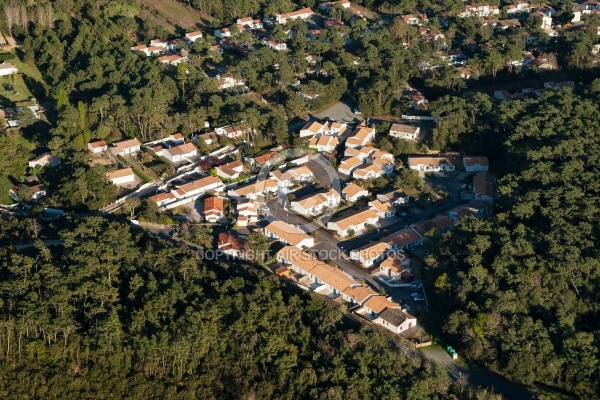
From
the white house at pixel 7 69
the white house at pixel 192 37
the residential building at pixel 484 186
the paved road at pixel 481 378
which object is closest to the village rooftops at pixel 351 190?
the residential building at pixel 484 186

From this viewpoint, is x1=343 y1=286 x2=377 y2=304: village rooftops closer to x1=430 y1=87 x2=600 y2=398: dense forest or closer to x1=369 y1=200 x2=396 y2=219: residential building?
x1=430 y1=87 x2=600 y2=398: dense forest

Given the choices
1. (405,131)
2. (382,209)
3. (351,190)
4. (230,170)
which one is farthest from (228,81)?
(382,209)

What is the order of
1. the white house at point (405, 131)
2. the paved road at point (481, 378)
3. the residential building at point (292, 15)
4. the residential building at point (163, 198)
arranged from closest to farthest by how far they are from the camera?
the paved road at point (481, 378) < the residential building at point (163, 198) < the white house at point (405, 131) < the residential building at point (292, 15)

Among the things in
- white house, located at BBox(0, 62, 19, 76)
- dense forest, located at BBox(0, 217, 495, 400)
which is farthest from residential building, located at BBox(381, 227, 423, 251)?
white house, located at BBox(0, 62, 19, 76)

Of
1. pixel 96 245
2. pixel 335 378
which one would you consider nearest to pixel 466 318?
pixel 335 378

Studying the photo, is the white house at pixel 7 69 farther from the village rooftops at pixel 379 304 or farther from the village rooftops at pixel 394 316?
the village rooftops at pixel 394 316

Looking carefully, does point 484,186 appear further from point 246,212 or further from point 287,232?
point 246,212

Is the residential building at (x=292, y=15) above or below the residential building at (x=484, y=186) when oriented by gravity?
below

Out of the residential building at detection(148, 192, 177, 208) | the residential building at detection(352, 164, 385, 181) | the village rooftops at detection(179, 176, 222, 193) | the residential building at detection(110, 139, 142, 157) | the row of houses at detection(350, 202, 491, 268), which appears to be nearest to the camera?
the row of houses at detection(350, 202, 491, 268)
